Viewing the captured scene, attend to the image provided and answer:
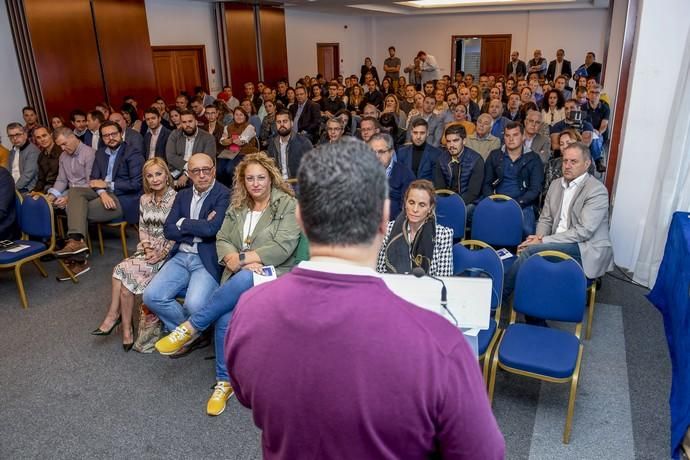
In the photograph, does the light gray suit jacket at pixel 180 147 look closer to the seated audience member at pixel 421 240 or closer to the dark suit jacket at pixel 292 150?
the dark suit jacket at pixel 292 150

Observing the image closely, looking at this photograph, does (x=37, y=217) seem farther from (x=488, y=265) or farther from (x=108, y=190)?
(x=488, y=265)

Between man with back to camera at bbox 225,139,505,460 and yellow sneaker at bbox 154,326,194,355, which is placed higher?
man with back to camera at bbox 225,139,505,460

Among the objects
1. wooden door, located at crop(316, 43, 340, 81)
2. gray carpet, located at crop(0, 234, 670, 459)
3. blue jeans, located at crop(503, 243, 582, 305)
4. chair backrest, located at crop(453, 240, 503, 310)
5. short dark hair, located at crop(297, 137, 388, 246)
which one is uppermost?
wooden door, located at crop(316, 43, 340, 81)

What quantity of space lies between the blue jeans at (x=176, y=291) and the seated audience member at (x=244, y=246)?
15 millimetres

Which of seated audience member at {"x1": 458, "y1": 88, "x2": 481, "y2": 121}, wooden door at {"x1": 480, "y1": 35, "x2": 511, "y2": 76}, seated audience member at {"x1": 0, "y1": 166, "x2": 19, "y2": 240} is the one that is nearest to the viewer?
seated audience member at {"x1": 0, "y1": 166, "x2": 19, "y2": 240}

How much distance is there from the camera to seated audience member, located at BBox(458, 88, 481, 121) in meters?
8.59

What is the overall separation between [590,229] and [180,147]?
14.5 feet

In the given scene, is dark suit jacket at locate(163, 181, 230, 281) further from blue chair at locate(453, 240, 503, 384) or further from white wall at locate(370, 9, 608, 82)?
white wall at locate(370, 9, 608, 82)

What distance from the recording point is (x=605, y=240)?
143 inches

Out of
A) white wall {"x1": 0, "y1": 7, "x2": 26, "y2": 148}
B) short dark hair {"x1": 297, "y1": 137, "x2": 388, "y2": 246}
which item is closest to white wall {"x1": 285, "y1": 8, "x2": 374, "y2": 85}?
white wall {"x1": 0, "y1": 7, "x2": 26, "y2": 148}

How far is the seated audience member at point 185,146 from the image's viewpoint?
19.4 ft

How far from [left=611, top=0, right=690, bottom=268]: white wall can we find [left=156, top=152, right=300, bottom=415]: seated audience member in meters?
2.89

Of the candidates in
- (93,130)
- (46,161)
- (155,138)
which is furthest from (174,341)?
(93,130)

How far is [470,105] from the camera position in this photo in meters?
9.12
